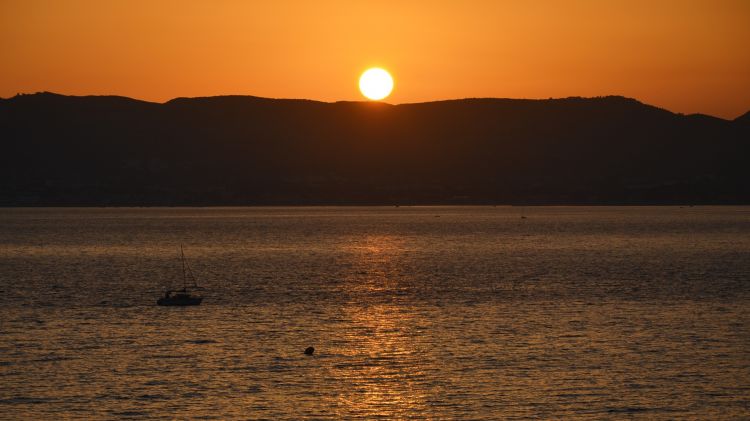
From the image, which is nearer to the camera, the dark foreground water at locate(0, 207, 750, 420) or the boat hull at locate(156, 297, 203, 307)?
the dark foreground water at locate(0, 207, 750, 420)

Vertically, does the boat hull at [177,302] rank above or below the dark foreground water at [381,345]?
above

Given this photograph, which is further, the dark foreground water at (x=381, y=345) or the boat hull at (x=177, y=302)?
the boat hull at (x=177, y=302)

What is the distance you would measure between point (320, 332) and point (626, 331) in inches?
843

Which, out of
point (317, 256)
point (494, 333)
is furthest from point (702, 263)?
point (494, 333)

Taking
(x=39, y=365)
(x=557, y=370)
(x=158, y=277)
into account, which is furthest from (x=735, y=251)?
(x=39, y=365)

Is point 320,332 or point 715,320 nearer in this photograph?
point 320,332

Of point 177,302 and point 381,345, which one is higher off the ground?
point 177,302

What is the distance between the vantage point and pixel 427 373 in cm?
5484

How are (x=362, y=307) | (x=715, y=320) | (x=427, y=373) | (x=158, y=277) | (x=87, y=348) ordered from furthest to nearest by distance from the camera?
1. (x=158, y=277)
2. (x=362, y=307)
3. (x=715, y=320)
4. (x=87, y=348)
5. (x=427, y=373)

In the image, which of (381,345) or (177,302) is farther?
(177,302)

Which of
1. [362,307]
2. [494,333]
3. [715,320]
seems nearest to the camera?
[494,333]

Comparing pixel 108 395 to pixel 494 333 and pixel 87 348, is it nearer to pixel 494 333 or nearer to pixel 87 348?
pixel 87 348

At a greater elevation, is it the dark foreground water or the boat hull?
the boat hull

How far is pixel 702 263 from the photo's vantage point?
455ft
